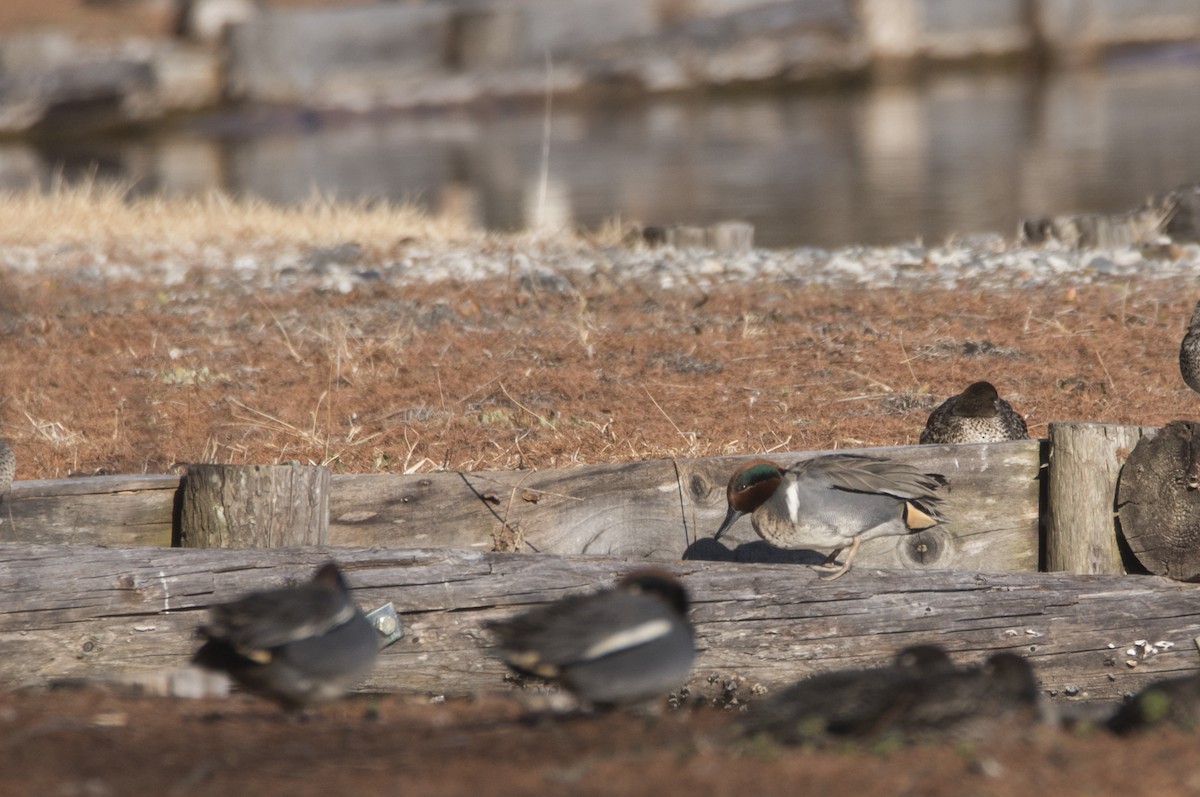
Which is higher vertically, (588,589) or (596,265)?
(596,265)

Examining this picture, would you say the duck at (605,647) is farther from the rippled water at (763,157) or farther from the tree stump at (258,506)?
the rippled water at (763,157)

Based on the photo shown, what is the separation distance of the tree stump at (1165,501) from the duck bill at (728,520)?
54.0 inches

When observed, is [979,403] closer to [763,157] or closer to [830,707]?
[830,707]

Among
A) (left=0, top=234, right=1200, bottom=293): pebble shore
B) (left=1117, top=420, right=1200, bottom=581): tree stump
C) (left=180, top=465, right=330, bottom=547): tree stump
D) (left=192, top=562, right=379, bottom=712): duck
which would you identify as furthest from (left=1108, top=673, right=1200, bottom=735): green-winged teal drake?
(left=0, top=234, right=1200, bottom=293): pebble shore

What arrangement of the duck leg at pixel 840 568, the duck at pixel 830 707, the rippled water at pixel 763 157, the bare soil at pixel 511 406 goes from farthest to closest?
the rippled water at pixel 763 157 < the duck leg at pixel 840 568 < the duck at pixel 830 707 < the bare soil at pixel 511 406

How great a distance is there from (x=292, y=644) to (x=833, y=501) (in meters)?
2.00

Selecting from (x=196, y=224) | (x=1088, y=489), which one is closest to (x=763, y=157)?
(x=196, y=224)

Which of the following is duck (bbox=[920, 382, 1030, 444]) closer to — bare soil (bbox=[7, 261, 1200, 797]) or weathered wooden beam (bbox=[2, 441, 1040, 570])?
bare soil (bbox=[7, 261, 1200, 797])

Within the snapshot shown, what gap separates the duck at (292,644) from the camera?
392cm

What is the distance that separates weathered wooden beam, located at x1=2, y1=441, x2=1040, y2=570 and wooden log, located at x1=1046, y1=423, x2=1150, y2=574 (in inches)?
5.9

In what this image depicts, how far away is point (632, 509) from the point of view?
545 centimetres

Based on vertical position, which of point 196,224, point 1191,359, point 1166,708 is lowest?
point 1166,708

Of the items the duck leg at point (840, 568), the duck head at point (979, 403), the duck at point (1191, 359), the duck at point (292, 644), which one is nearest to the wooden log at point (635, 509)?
the duck leg at point (840, 568)

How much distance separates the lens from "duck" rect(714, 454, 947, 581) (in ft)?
16.6
